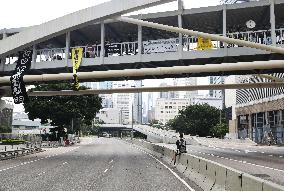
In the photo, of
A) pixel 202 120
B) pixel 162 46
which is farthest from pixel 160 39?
pixel 202 120

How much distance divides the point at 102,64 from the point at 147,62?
11.5ft

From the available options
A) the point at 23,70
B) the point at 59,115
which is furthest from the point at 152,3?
the point at 59,115

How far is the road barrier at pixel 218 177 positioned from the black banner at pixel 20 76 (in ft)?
50.6

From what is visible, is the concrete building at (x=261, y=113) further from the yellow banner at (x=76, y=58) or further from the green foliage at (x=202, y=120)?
the yellow banner at (x=76, y=58)

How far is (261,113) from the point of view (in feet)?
254

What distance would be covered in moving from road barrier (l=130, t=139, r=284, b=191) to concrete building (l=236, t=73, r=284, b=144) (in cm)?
5154

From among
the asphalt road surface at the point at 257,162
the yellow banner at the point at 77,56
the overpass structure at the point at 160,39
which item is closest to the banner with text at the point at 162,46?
the overpass structure at the point at 160,39

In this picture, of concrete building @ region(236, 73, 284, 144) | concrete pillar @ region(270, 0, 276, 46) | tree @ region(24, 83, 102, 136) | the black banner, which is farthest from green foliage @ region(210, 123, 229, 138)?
concrete pillar @ region(270, 0, 276, 46)

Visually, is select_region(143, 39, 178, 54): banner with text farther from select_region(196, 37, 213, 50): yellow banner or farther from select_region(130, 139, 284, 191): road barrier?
select_region(130, 139, 284, 191): road barrier

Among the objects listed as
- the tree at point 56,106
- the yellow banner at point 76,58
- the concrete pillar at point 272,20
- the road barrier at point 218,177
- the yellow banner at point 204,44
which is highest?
the concrete pillar at point 272,20

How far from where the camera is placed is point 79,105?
66.6 meters

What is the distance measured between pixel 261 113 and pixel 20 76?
5957 centimetres

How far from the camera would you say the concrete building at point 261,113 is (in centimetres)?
6675

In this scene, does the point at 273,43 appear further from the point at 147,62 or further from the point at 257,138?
the point at 257,138
